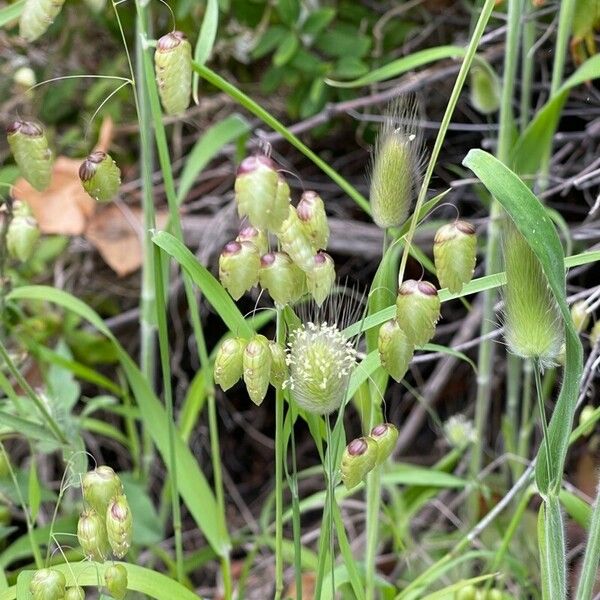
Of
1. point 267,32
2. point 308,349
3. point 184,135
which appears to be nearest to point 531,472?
point 308,349

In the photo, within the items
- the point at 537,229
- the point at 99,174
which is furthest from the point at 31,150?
the point at 537,229

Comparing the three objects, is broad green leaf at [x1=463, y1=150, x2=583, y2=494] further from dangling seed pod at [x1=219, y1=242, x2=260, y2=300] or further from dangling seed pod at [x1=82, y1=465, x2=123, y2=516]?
dangling seed pod at [x1=82, y1=465, x2=123, y2=516]

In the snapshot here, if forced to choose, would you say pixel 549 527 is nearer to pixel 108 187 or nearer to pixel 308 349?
pixel 308 349

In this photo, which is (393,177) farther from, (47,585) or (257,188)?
(47,585)

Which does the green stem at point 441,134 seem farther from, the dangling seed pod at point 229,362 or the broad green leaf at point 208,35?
the broad green leaf at point 208,35

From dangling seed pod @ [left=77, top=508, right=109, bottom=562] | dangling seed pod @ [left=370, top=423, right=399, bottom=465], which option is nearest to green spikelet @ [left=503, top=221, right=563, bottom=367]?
dangling seed pod @ [left=370, top=423, right=399, bottom=465]

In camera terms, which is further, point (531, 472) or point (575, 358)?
point (531, 472)
